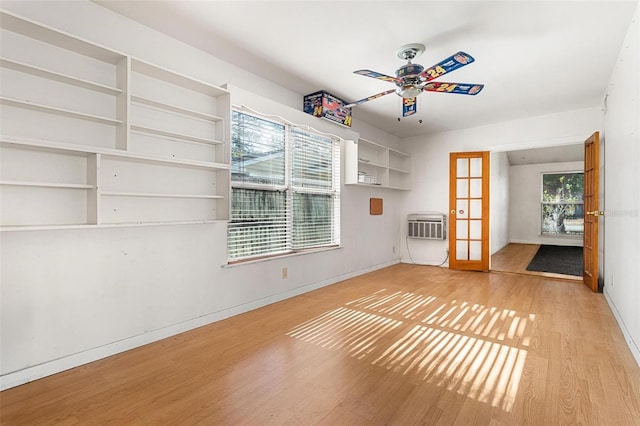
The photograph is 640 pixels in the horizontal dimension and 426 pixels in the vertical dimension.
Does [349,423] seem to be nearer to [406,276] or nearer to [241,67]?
[241,67]

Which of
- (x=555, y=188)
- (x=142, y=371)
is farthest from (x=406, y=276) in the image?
(x=555, y=188)

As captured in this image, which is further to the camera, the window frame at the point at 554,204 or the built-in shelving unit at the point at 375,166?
the window frame at the point at 554,204

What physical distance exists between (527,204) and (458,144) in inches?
217

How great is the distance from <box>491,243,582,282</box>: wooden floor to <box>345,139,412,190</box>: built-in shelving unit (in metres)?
2.31

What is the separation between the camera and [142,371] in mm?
2133

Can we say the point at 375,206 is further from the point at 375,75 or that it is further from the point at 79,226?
the point at 79,226

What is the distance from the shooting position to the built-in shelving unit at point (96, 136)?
1954 millimetres

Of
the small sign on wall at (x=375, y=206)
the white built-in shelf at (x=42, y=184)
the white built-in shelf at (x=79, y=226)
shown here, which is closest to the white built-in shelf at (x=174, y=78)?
the white built-in shelf at (x=42, y=184)

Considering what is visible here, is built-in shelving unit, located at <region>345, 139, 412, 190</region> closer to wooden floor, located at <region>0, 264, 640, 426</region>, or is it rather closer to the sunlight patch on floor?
the sunlight patch on floor

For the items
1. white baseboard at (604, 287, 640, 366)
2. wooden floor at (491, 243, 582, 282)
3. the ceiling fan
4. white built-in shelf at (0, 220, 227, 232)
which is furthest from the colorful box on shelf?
wooden floor at (491, 243, 582, 282)

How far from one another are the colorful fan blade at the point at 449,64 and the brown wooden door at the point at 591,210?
2.80 m

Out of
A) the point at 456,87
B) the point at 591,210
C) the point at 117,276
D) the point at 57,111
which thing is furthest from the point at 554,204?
the point at 57,111

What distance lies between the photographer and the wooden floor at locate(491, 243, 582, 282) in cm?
521

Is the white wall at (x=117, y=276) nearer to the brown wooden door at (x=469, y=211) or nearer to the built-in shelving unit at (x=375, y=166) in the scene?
the built-in shelving unit at (x=375, y=166)
